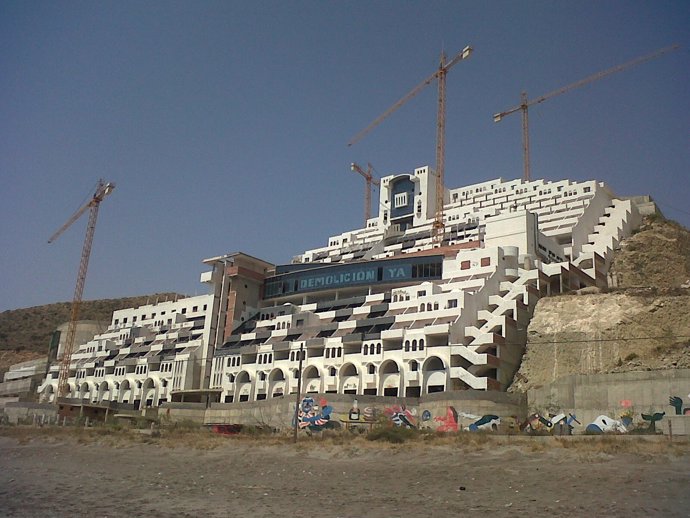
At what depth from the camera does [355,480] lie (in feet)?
119

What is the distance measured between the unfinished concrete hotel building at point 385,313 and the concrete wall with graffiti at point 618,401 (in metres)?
9.55

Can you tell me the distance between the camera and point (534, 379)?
224 ft

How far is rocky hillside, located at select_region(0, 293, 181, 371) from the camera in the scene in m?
164

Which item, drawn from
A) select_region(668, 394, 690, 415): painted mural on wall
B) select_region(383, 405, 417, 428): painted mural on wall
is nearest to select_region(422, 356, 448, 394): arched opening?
select_region(383, 405, 417, 428): painted mural on wall

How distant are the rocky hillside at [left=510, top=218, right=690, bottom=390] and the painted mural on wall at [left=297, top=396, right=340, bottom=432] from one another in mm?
19042

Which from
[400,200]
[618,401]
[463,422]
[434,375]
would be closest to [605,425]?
[618,401]

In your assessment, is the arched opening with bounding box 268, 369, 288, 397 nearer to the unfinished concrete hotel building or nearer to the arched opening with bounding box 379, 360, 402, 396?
→ the unfinished concrete hotel building

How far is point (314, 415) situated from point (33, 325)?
14327cm

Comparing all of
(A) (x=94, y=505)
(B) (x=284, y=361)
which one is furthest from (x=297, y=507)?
(B) (x=284, y=361)

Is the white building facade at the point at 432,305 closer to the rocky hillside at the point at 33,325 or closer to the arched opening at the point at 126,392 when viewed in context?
the arched opening at the point at 126,392

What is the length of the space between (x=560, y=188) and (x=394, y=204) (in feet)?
122

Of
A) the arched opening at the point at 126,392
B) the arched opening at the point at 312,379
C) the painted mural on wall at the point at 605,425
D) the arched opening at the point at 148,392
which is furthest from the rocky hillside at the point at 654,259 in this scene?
the arched opening at the point at 126,392

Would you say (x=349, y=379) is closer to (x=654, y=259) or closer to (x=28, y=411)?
(x=28, y=411)

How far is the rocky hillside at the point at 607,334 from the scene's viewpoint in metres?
62.5
